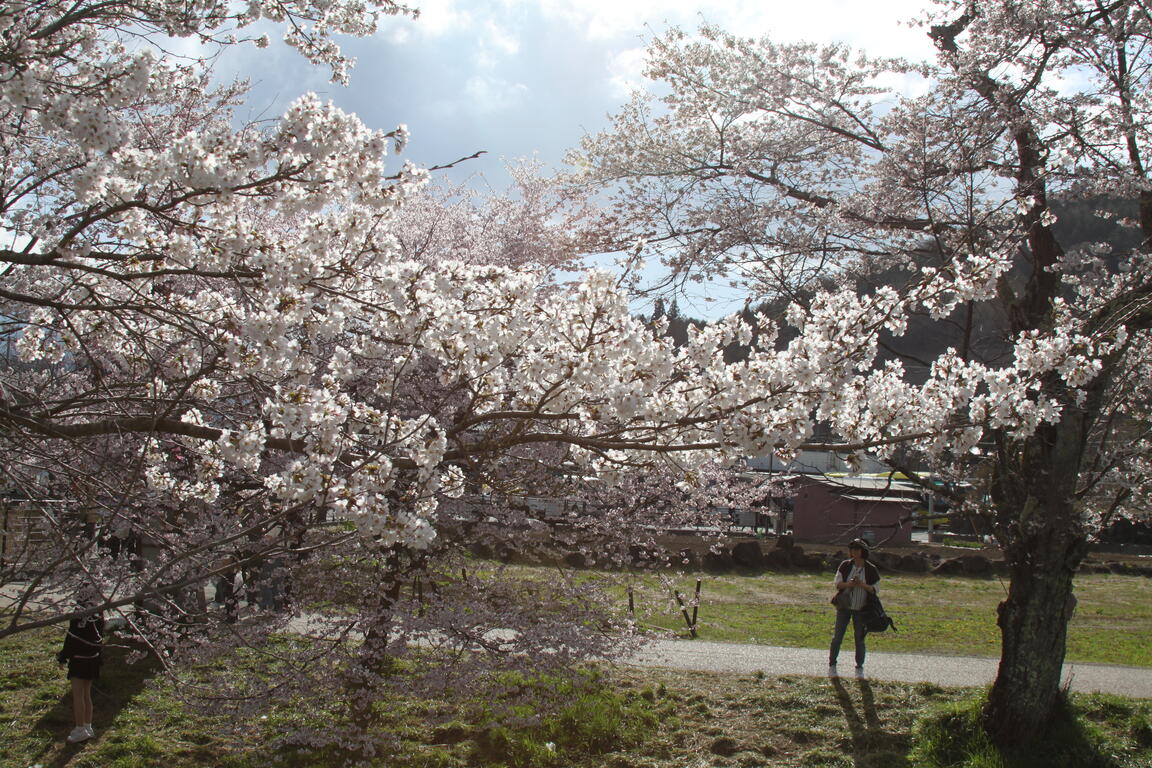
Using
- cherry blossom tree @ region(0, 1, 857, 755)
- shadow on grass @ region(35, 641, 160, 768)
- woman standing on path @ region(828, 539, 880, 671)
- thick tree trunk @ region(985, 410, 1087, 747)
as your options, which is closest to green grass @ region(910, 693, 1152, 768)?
thick tree trunk @ region(985, 410, 1087, 747)

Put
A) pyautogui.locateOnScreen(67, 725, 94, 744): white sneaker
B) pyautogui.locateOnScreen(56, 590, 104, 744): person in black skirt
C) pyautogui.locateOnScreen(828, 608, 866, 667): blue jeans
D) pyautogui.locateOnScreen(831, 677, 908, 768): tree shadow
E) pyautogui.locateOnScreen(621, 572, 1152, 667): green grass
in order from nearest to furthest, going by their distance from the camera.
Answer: pyautogui.locateOnScreen(56, 590, 104, 744): person in black skirt, pyautogui.locateOnScreen(67, 725, 94, 744): white sneaker, pyautogui.locateOnScreen(831, 677, 908, 768): tree shadow, pyautogui.locateOnScreen(828, 608, 866, 667): blue jeans, pyautogui.locateOnScreen(621, 572, 1152, 667): green grass

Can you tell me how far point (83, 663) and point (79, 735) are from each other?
0.67m

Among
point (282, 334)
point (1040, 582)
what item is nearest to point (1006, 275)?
point (1040, 582)

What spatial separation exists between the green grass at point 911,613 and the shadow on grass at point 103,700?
4488mm

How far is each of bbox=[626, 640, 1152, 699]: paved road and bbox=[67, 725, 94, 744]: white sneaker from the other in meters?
4.87

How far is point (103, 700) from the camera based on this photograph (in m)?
7.26

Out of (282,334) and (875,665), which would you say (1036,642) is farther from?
(282,334)

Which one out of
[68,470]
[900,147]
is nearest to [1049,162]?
[900,147]

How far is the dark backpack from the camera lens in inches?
345

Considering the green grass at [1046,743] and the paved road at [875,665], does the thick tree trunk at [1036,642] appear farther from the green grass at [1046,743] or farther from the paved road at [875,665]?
the paved road at [875,665]

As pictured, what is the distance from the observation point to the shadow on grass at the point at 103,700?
6191 mm

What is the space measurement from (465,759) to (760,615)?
795 centimetres

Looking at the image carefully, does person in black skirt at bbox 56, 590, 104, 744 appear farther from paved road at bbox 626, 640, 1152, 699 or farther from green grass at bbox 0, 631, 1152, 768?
paved road at bbox 626, 640, 1152, 699

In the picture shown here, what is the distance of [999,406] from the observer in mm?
3945
